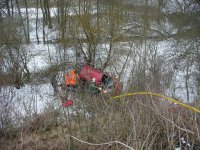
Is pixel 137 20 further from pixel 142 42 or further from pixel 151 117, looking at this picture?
pixel 151 117

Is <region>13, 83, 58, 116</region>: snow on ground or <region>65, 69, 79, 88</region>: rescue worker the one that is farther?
<region>13, 83, 58, 116</region>: snow on ground

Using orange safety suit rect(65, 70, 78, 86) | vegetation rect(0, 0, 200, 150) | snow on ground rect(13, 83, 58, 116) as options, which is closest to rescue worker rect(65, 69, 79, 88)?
orange safety suit rect(65, 70, 78, 86)

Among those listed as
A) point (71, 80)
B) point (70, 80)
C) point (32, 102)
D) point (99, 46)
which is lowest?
point (32, 102)

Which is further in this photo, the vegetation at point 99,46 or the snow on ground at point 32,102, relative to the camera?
the snow on ground at point 32,102

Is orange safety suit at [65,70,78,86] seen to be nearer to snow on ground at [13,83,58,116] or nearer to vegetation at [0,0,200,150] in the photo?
vegetation at [0,0,200,150]

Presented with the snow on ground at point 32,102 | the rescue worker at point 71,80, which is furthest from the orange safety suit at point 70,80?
the snow on ground at point 32,102

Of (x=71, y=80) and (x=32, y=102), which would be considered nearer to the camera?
(x=71, y=80)

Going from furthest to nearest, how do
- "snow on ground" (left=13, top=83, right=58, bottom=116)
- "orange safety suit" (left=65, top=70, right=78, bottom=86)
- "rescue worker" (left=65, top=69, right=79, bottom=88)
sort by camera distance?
"orange safety suit" (left=65, top=70, right=78, bottom=86) < "snow on ground" (left=13, top=83, right=58, bottom=116) < "rescue worker" (left=65, top=69, right=79, bottom=88)

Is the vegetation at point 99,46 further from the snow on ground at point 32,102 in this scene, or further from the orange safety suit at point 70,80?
the orange safety suit at point 70,80

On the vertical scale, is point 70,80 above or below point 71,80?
above

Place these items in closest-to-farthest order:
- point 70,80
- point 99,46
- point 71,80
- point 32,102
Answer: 1. point 70,80
2. point 71,80
3. point 32,102
4. point 99,46

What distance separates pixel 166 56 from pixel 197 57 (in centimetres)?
229

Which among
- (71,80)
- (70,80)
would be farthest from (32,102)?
(70,80)

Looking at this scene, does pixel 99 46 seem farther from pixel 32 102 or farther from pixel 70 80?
pixel 70 80
